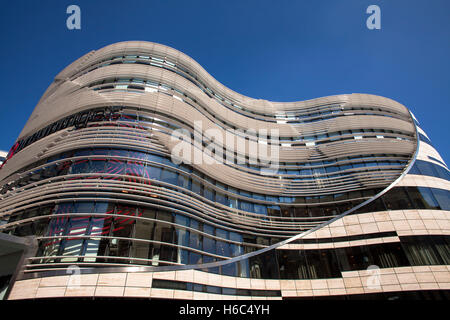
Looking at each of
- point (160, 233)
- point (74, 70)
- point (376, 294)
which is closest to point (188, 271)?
point (160, 233)

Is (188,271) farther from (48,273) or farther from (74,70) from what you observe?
(74,70)

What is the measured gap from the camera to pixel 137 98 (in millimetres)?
17969

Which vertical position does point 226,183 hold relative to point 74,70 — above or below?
below

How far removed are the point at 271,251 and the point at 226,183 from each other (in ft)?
27.5

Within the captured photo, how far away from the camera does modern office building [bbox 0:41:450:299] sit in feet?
39.4

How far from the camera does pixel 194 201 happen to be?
1587 cm

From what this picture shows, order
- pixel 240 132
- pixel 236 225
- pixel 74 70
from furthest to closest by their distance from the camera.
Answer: pixel 240 132 < pixel 74 70 < pixel 236 225

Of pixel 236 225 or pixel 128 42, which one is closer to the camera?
pixel 236 225

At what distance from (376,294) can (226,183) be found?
1195 cm

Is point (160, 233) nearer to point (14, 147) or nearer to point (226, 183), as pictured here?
point (226, 183)

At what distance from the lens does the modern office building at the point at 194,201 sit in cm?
1200

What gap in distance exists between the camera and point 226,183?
794 inches
